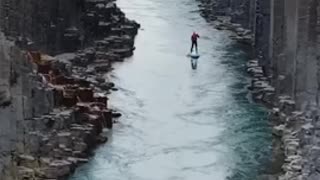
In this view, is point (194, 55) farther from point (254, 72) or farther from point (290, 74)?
point (290, 74)

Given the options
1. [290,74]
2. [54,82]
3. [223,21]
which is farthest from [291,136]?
[223,21]

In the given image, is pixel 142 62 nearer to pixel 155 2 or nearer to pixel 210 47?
pixel 210 47

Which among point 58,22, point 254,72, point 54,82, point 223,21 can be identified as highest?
point 58,22

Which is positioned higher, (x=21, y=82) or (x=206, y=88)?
(x=21, y=82)

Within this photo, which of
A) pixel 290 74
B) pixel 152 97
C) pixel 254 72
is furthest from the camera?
pixel 254 72

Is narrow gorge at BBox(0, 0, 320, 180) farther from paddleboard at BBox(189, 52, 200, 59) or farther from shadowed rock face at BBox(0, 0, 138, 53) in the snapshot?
paddleboard at BBox(189, 52, 200, 59)

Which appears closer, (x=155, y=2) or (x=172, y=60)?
(x=172, y=60)

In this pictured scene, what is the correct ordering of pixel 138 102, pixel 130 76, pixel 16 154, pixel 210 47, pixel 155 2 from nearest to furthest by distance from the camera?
pixel 16 154 → pixel 138 102 → pixel 130 76 → pixel 210 47 → pixel 155 2

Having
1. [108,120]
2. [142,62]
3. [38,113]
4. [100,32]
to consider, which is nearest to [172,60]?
[142,62]
